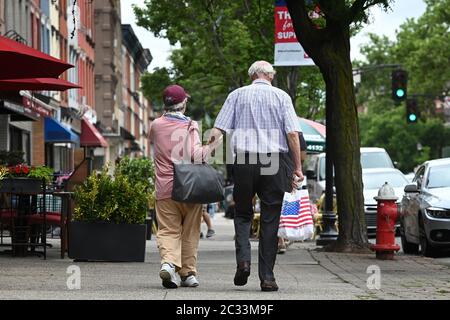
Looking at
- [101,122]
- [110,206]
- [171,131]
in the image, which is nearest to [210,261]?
[110,206]

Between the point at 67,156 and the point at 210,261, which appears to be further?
the point at 67,156

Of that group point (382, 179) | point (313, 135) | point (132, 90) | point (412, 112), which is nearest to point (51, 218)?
point (382, 179)

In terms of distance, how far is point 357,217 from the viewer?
64.7ft

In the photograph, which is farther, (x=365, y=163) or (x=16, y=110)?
(x=365, y=163)

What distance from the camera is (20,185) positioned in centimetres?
1636

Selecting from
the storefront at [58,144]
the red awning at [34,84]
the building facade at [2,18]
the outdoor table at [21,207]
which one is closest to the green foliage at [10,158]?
the red awning at [34,84]

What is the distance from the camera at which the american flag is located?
1952cm

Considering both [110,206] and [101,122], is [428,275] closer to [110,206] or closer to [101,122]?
[110,206]

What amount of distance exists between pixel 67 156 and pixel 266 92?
148 ft

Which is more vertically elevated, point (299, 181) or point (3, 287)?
point (299, 181)

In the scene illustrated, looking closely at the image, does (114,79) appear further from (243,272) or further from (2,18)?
(243,272)

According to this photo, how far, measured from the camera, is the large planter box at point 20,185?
53.5ft

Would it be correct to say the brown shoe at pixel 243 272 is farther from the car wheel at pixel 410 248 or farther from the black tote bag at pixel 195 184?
the car wheel at pixel 410 248

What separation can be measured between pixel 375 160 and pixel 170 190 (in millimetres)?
23180
